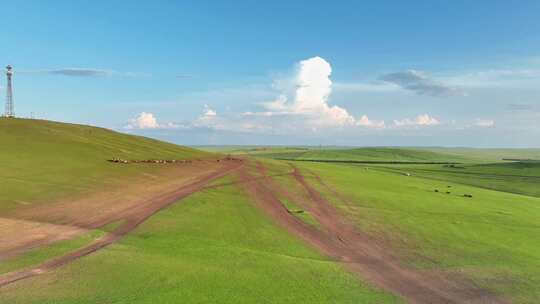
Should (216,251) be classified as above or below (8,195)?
below

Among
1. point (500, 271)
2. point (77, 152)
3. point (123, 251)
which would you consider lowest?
point (500, 271)

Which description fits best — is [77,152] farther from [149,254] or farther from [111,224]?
[149,254]

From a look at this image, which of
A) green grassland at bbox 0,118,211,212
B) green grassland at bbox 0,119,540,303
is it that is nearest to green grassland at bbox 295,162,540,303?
green grassland at bbox 0,119,540,303

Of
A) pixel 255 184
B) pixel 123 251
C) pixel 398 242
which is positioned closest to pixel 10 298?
pixel 123 251

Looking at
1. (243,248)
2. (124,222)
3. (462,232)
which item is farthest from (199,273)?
(462,232)

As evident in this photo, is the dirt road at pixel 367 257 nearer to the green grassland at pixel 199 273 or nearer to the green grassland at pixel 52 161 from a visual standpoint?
the green grassland at pixel 199 273

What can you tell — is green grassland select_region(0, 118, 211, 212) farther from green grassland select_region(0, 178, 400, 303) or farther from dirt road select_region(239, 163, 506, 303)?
dirt road select_region(239, 163, 506, 303)

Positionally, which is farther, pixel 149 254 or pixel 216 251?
pixel 216 251
